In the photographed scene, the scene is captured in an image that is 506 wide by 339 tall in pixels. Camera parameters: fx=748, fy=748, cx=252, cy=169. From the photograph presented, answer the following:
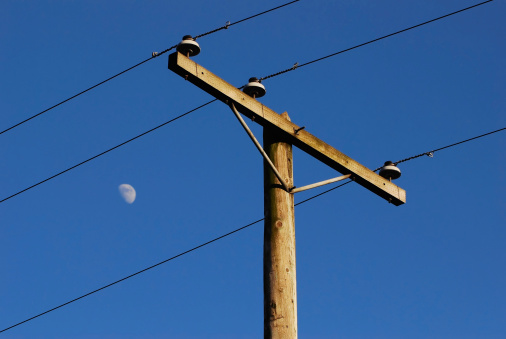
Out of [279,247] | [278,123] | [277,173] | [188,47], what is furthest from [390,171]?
[188,47]

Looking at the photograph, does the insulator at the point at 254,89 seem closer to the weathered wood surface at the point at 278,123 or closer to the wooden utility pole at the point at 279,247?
the weathered wood surface at the point at 278,123

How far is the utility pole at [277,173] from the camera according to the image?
20.8ft

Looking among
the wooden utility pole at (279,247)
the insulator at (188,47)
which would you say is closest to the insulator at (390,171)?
the wooden utility pole at (279,247)

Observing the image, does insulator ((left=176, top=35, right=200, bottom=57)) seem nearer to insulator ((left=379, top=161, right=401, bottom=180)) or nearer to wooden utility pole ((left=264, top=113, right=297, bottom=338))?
wooden utility pole ((left=264, top=113, right=297, bottom=338))

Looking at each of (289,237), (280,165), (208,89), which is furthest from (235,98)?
(289,237)

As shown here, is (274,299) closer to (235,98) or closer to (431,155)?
(235,98)

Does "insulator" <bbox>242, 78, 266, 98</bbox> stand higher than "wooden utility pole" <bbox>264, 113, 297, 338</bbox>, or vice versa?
"insulator" <bbox>242, 78, 266, 98</bbox>

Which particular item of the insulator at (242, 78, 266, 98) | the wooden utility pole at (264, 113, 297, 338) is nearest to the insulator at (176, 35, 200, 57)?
the insulator at (242, 78, 266, 98)

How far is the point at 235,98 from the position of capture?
7230 mm

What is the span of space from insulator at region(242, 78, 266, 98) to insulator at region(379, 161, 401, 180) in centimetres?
169

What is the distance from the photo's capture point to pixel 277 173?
6980mm

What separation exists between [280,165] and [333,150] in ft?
2.59

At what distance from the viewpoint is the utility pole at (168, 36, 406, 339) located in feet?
20.8

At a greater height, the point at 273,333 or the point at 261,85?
the point at 261,85
